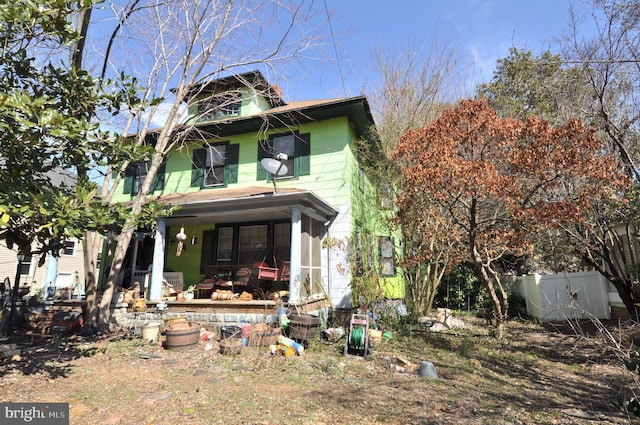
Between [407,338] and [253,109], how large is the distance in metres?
9.25

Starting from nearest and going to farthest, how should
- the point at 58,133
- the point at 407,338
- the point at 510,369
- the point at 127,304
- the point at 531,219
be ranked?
the point at 58,133 → the point at 510,369 → the point at 531,219 → the point at 407,338 → the point at 127,304

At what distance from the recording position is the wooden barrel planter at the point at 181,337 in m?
7.02

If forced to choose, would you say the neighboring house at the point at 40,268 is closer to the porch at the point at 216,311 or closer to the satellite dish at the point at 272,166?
the porch at the point at 216,311

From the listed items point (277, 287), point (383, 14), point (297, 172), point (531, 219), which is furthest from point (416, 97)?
point (277, 287)

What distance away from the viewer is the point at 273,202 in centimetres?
881

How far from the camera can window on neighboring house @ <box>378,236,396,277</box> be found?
11.7 meters

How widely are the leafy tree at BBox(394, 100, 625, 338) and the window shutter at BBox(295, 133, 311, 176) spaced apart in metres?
3.31

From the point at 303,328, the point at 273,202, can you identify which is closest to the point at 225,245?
the point at 273,202

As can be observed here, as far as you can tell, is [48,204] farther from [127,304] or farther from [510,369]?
[510,369]

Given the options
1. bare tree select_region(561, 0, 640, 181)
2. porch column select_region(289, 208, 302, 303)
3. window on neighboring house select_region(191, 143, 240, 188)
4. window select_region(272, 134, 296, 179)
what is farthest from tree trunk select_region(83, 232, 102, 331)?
bare tree select_region(561, 0, 640, 181)

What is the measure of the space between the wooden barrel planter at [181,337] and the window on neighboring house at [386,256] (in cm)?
642

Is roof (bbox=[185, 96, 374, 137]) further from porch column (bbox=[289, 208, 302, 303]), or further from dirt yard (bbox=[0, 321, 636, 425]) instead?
dirt yard (bbox=[0, 321, 636, 425])

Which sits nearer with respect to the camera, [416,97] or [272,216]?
[272,216]

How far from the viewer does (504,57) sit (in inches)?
786
